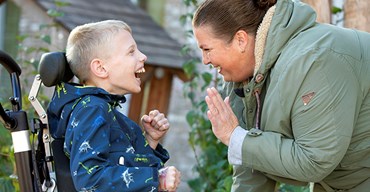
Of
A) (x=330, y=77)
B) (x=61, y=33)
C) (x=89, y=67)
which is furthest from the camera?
(x=61, y=33)

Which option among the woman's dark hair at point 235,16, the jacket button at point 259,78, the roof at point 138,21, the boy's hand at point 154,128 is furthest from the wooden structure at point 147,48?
the jacket button at point 259,78

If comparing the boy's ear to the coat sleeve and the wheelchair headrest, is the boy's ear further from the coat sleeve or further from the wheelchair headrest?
the coat sleeve

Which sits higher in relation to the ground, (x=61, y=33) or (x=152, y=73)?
(x=61, y=33)

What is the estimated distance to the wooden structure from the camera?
8570 mm

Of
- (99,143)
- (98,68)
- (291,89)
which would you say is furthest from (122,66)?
(291,89)

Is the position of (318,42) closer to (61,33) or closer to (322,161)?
(322,161)

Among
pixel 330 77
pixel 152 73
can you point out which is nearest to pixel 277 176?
pixel 330 77

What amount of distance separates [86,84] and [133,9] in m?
6.74

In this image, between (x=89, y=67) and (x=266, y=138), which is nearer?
(x=266, y=138)

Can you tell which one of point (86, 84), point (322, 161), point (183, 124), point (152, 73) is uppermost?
point (86, 84)

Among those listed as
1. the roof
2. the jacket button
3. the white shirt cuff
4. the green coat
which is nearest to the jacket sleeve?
the white shirt cuff

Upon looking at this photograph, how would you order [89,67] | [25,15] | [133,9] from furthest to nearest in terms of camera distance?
[133,9] < [25,15] < [89,67]

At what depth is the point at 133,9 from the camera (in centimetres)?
998

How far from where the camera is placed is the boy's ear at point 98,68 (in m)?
3.27
